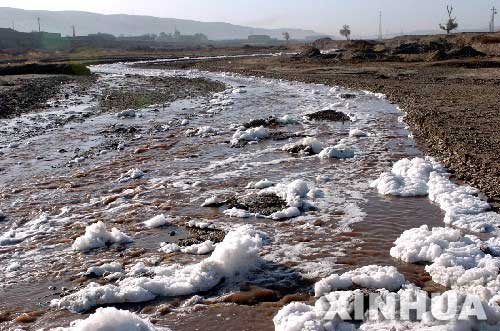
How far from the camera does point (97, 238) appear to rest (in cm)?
696

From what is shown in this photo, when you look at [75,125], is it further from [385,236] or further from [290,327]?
[290,327]

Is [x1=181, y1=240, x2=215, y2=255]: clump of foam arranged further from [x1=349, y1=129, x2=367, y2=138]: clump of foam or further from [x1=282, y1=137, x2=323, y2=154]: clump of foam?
[x1=349, y1=129, x2=367, y2=138]: clump of foam

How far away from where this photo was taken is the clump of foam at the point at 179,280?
540 cm

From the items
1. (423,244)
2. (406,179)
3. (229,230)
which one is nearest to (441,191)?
(406,179)

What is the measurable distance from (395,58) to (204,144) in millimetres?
37983

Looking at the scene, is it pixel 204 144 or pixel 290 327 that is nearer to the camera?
pixel 290 327

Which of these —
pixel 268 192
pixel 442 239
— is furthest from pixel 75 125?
pixel 442 239

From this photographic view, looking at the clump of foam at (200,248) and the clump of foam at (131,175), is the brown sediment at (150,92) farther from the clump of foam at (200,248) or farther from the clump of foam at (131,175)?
the clump of foam at (200,248)

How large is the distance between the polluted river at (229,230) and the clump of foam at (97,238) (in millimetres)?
23

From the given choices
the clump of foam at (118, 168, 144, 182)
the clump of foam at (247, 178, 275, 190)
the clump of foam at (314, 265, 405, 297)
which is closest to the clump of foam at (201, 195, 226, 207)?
the clump of foam at (247, 178, 275, 190)

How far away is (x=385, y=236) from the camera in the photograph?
6918 millimetres

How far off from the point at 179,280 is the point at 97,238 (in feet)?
6.23

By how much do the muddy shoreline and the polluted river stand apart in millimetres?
647

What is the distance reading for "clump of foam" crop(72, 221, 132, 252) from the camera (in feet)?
22.6
